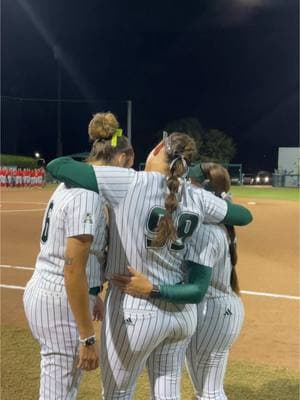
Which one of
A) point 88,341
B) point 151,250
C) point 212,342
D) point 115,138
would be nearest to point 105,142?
point 115,138

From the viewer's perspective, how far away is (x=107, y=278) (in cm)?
258

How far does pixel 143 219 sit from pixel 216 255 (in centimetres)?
50

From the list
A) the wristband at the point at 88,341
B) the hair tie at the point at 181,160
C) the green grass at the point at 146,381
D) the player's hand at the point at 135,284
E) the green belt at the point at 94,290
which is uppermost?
the hair tie at the point at 181,160

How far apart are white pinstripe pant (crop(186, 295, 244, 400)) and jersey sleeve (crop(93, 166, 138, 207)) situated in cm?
93

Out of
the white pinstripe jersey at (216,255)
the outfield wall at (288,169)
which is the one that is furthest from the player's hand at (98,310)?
the outfield wall at (288,169)

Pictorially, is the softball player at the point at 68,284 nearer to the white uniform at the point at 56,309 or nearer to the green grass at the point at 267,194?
the white uniform at the point at 56,309

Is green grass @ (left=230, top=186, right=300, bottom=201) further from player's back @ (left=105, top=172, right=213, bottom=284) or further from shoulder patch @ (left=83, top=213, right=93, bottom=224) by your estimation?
shoulder patch @ (left=83, top=213, right=93, bottom=224)

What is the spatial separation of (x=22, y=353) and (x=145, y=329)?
8.93ft

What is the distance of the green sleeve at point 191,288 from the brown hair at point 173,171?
0.23 metres

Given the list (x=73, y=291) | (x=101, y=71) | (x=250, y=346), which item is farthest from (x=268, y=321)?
(x=101, y=71)

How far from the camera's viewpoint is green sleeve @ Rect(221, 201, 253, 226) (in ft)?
8.99

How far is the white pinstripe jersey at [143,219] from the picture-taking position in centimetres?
241

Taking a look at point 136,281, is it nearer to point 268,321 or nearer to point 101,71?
point 268,321

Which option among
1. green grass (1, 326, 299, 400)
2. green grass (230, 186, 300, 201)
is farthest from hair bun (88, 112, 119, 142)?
green grass (230, 186, 300, 201)
